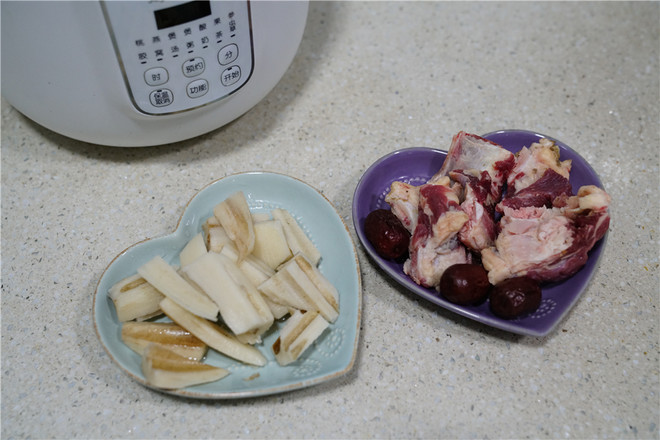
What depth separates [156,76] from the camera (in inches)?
28.1

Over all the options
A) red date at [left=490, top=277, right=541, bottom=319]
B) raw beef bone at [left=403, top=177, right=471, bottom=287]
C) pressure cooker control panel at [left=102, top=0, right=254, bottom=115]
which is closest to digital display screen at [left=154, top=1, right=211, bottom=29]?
pressure cooker control panel at [left=102, top=0, right=254, bottom=115]

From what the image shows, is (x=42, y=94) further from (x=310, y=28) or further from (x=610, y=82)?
(x=610, y=82)

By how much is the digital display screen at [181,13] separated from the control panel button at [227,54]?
0.19 ft

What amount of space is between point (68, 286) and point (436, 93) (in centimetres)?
68

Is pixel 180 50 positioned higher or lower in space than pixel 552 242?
higher

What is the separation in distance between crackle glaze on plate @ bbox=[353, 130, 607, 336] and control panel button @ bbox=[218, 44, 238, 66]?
24cm

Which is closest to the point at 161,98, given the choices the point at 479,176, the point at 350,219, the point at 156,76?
the point at 156,76

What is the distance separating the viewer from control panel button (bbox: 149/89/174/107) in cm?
73

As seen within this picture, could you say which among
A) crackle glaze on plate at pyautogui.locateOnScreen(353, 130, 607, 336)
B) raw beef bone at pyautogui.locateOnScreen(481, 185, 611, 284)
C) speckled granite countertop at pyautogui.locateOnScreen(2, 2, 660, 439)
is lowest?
speckled granite countertop at pyautogui.locateOnScreen(2, 2, 660, 439)

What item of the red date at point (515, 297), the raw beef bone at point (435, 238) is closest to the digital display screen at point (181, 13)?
the raw beef bone at point (435, 238)

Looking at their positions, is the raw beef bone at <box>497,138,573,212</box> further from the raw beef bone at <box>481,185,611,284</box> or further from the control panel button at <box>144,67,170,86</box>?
the control panel button at <box>144,67,170,86</box>

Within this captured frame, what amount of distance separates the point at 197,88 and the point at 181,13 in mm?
108

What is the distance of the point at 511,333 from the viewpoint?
0.77 meters

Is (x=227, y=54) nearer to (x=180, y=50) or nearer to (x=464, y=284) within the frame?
(x=180, y=50)
